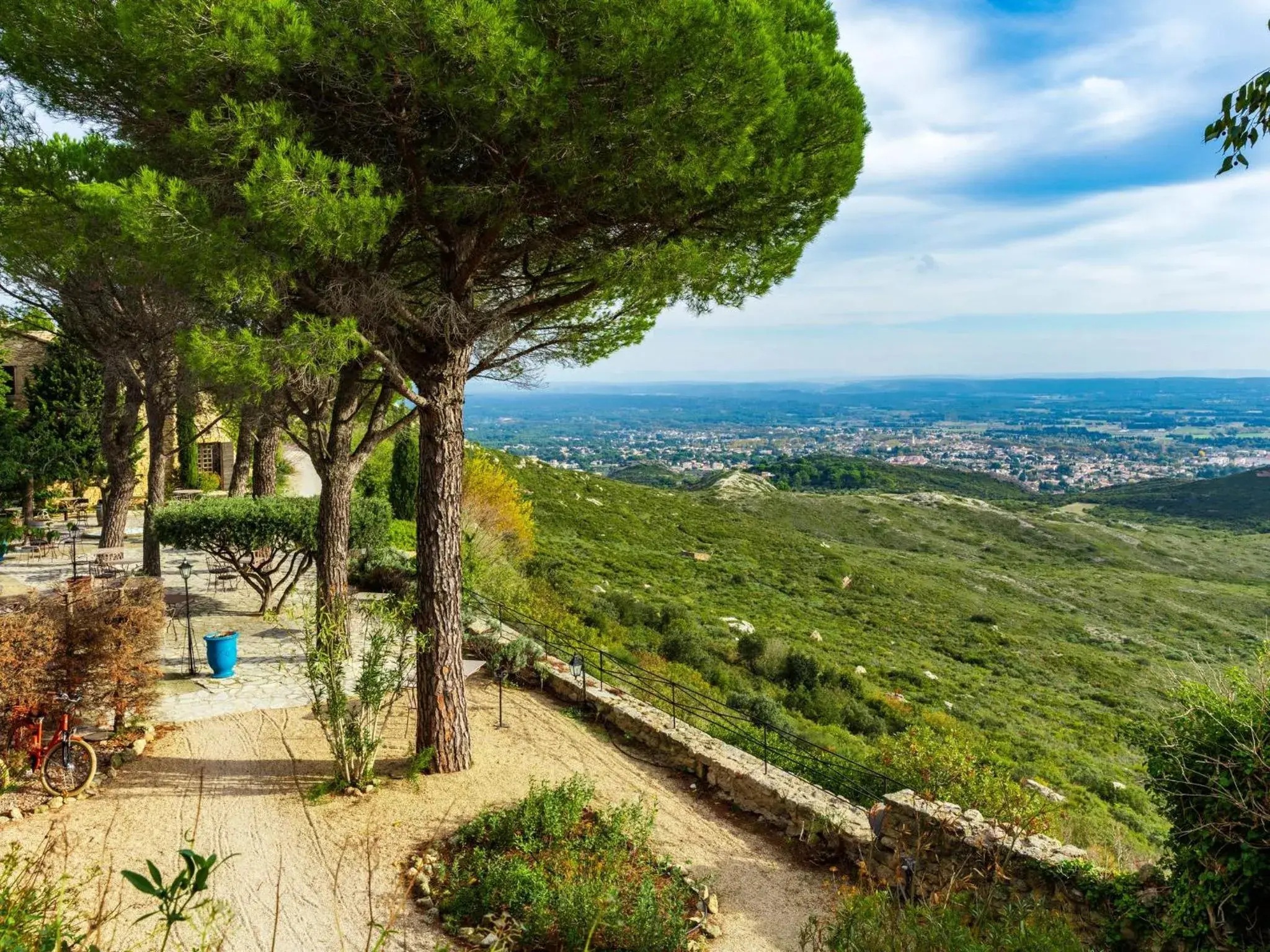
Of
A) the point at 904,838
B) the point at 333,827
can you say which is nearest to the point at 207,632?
the point at 333,827

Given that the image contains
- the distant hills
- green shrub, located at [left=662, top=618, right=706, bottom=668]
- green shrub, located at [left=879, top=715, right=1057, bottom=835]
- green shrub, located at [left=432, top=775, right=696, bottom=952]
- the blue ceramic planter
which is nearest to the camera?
green shrub, located at [left=432, top=775, right=696, bottom=952]

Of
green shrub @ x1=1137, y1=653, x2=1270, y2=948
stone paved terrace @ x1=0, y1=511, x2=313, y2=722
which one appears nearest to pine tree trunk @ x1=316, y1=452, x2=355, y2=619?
stone paved terrace @ x1=0, y1=511, x2=313, y2=722

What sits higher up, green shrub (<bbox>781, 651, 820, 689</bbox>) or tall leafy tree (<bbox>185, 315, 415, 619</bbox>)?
tall leafy tree (<bbox>185, 315, 415, 619</bbox>)

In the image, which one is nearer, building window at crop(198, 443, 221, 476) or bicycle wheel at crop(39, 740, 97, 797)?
bicycle wheel at crop(39, 740, 97, 797)

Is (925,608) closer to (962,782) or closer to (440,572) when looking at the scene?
(962,782)

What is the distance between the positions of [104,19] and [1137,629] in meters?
37.2

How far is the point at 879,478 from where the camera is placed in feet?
305

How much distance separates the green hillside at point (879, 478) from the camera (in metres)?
89.1

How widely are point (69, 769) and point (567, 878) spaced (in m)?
4.44

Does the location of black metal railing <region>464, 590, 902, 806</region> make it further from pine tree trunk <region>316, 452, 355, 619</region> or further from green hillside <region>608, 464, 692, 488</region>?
green hillside <region>608, 464, 692, 488</region>

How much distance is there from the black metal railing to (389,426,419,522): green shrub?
25.6ft

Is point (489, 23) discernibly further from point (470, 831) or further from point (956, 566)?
point (956, 566)

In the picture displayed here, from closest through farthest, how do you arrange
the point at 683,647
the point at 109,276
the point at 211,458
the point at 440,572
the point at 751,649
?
the point at 440,572
the point at 109,276
the point at 683,647
the point at 751,649
the point at 211,458

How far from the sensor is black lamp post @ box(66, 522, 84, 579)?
507 inches
